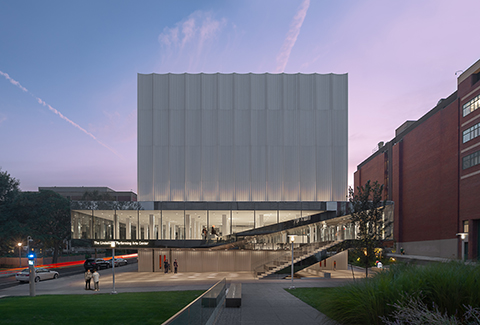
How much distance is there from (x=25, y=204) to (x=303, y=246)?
4747cm

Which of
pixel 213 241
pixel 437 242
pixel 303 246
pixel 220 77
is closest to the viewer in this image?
pixel 303 246

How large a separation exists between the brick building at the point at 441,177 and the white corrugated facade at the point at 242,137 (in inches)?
676

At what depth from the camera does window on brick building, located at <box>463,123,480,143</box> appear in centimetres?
4672

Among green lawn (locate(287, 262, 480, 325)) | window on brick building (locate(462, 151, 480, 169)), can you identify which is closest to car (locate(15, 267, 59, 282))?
green lawn (locate(287, 262, 480, 325))

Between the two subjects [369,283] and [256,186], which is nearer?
[369,283]

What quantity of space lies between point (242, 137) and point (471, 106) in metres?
30.5

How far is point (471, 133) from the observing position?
48.3 metres

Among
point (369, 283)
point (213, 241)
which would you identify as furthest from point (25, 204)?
point (369, 283)

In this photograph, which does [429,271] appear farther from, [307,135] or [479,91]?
[479,91]

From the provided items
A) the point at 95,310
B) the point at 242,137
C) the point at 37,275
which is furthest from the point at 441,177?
the point at 37,275

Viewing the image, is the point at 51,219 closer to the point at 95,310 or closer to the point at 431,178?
the point at 95,310

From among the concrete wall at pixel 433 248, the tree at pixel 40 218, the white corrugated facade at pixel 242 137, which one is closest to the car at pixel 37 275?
the white corrugated facade at pixel 242 137

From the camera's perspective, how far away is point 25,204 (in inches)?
2313

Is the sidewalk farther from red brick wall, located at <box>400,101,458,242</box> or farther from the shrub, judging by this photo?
red brick wall, located at <box>400,101,458,242</box>
